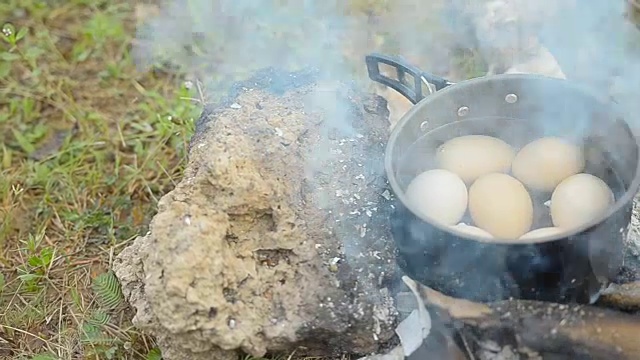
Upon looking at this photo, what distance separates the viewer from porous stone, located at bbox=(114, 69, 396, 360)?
226cm

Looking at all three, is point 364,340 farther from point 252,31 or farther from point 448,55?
point 252,31

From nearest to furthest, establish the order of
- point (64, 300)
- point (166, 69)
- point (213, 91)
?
point (64, 300)
point (213, 91)
point (166, 69)

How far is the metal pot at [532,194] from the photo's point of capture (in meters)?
2.11

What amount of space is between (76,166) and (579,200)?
231 centimetres

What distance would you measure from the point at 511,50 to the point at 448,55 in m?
0.38

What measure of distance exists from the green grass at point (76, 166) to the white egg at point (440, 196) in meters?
1.04

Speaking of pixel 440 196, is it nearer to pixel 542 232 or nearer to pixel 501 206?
pixel 501 206

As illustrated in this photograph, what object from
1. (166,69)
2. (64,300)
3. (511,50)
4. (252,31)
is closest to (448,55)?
(511,50)

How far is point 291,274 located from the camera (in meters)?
2.41

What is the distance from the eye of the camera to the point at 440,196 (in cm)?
239

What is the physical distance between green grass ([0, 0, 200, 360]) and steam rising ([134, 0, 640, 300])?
0.85 ft

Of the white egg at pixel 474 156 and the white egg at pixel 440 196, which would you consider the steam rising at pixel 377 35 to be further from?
the white egg at pixel 440 196

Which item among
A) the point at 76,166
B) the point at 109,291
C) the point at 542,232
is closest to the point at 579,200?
the point at 542,232

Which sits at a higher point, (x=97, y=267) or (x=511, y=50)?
(x=511, y=50)
